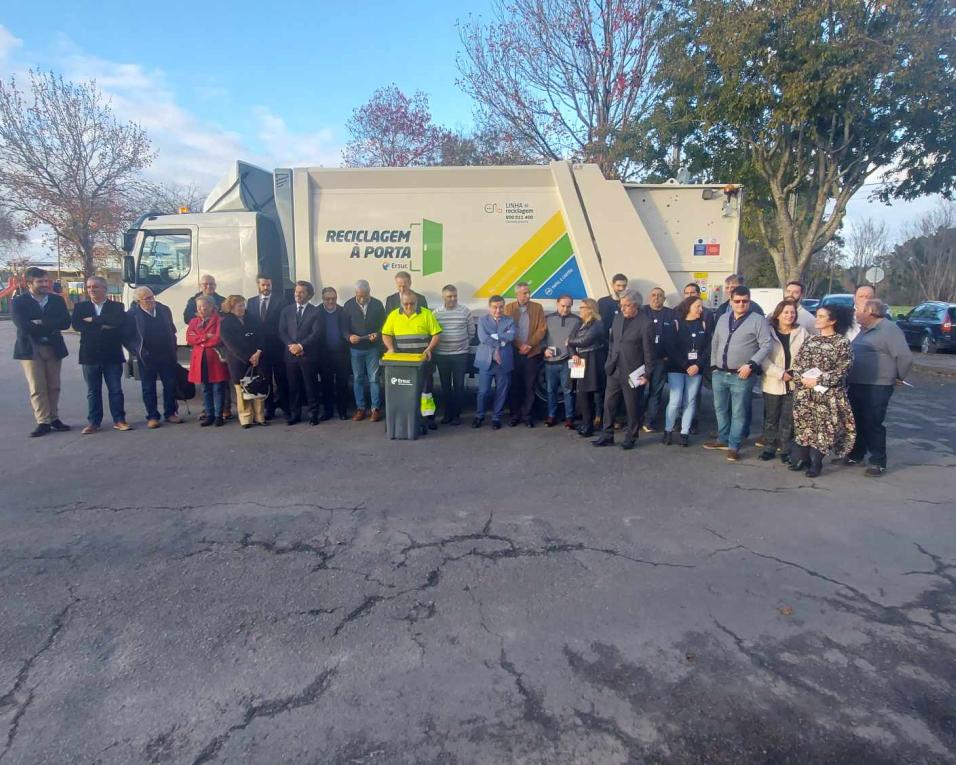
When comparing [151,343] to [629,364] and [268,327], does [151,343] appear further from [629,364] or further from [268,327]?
[629,364]

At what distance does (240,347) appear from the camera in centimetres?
716

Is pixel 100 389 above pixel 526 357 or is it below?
below

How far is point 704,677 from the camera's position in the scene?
2.77m

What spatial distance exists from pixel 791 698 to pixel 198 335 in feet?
23.9

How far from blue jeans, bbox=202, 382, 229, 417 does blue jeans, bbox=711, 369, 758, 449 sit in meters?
6.47

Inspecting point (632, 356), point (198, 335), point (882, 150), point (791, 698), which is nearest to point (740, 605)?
point (791, 698)

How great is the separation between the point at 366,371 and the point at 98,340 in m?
3.37

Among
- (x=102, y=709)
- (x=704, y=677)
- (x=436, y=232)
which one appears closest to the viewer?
(x=102, y=709)

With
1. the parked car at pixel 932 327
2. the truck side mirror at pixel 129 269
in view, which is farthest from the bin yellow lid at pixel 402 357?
the parked car at pixel 932 327

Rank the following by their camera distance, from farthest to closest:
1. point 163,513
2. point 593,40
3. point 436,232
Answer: point 593,40 < point 436,232 < point 163,513

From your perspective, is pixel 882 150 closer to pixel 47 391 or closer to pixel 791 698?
pixel 791 698

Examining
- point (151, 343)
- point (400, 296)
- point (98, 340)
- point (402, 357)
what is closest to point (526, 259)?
point (400, 296)

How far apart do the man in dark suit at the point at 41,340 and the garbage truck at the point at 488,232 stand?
132 cm

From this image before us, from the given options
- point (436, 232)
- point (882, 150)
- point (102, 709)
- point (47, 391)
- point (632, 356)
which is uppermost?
point (882, 150)
